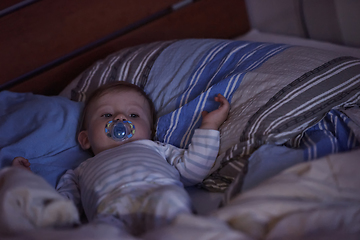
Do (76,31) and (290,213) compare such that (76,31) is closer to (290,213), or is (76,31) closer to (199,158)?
(199,158)

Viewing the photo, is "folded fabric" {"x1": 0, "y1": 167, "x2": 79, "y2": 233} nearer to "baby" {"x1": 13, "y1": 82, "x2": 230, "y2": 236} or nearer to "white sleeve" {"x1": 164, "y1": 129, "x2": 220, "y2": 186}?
"baby" {"x1": 13, "y1": 82, "x2": 230, "y2": 236}

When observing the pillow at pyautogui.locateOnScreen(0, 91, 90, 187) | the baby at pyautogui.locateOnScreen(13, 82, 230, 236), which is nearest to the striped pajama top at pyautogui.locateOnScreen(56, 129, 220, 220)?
the baby at pyautogui.locateOnScreen(13, 82, 230, 236)

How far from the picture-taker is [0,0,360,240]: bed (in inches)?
26.9

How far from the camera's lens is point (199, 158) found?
1.10 metres

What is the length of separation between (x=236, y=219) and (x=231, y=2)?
1.58m

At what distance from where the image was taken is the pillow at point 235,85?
3.36 ft

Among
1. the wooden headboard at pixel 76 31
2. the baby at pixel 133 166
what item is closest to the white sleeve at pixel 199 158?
the baby at pixel 133 166

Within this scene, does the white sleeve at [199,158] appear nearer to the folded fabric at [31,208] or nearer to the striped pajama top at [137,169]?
the striped pajama top at [137,169]

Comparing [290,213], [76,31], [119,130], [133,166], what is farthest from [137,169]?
[76,31]

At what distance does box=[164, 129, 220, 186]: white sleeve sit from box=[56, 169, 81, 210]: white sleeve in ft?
1.15

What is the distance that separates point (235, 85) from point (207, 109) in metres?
0.14

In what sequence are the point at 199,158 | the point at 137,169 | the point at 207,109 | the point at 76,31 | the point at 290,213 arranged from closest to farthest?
the point at 290,213
the point at 137,169
the point at 199,158
the point at 207,109
the point at 76,31

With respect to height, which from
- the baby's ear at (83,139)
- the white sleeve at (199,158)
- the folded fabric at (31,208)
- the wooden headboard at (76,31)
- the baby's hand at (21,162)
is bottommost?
the white sleeve at (199,158)

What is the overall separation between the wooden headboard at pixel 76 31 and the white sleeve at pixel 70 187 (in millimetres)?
678
